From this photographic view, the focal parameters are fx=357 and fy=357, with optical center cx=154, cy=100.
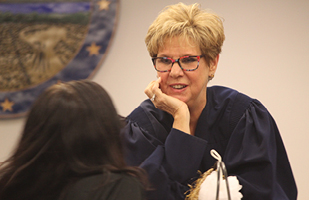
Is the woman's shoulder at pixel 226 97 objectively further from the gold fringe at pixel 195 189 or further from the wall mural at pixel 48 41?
the wall mural at pixel 48 41

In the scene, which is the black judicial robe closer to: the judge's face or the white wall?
the judge's face

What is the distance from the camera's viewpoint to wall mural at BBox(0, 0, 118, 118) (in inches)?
102

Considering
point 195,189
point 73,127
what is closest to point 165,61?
point 195,189

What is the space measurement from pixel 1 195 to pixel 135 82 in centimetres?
177

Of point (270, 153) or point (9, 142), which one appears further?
point (9, 142)

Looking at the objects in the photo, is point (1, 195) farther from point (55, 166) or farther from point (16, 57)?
point (16, 57)

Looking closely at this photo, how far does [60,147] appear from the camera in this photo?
95 centimetres

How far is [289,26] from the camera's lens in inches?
102

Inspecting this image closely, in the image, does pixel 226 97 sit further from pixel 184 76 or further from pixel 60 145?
pixel 60 145

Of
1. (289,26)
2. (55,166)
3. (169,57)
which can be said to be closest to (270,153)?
(169,57)

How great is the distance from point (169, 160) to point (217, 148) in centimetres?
28

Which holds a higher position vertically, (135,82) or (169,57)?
(169,57)

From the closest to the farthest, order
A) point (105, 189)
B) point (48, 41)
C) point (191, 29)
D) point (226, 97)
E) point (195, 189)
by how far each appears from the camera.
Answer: point (105, 189) → point (195, 189) → point (191, 29) → point (226, 97) → point (48, 41)

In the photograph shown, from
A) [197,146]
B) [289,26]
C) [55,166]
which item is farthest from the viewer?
[289,26]
